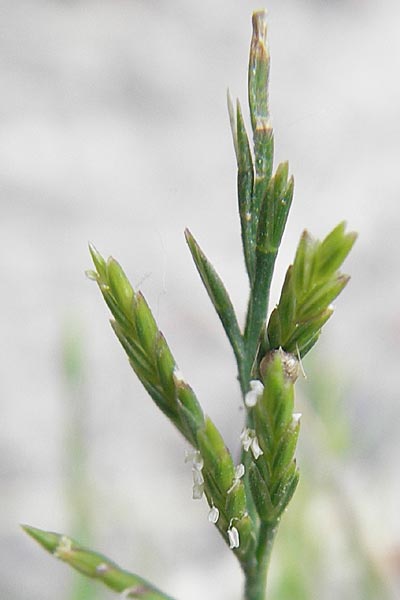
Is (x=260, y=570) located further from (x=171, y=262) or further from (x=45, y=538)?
(x=171, y=262)

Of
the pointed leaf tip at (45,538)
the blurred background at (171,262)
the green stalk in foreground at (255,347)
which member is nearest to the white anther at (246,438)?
the green stalk in foreground at (255,347)

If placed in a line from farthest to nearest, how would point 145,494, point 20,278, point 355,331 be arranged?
point 20,278
point 355,331
point 145,494

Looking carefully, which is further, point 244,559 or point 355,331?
point 355,331

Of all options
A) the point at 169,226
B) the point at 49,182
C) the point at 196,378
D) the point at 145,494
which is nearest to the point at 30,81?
the point at 49,182

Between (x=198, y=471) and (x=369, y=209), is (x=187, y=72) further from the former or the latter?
(x=198, y=471)

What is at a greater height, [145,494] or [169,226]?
[169,226]

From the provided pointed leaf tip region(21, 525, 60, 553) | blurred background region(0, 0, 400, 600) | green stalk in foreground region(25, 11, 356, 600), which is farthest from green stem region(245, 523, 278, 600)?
blurred background region(0, 0, 400, 600)
